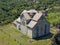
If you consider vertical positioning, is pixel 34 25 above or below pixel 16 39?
above

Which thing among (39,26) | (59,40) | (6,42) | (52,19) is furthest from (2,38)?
(52,19)

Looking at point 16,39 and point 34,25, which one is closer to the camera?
point 16,39

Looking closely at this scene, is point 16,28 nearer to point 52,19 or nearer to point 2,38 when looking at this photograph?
point 2,38

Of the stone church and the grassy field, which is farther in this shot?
the stone church

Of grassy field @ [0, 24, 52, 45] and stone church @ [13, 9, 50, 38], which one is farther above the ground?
stone church @ [13, 9, 50, 38]
